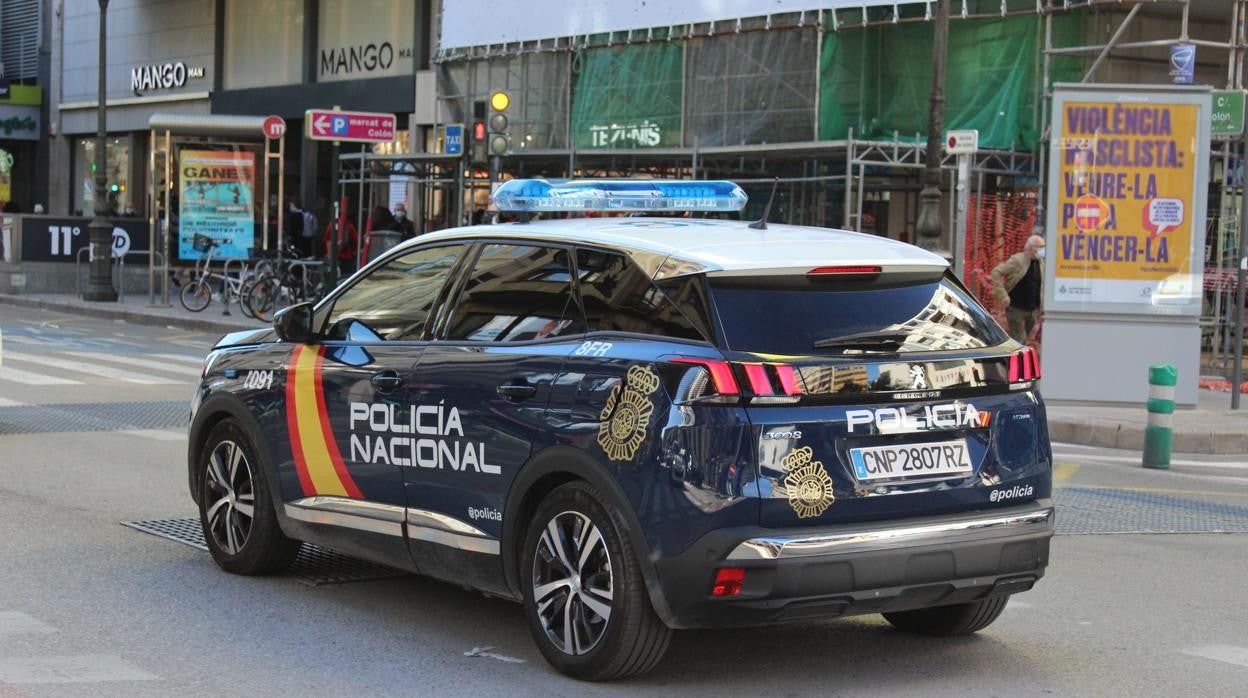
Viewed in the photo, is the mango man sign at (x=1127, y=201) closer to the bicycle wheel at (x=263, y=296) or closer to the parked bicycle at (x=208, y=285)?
the bicycle wheel at (x=263, y=296)

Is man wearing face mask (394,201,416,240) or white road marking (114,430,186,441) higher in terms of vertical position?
man wearing face mask (394,201,416,240)

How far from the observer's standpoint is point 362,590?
7402 millimetres

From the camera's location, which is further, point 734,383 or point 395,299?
point 395,299

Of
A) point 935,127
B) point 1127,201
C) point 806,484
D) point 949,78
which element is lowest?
point 806,484

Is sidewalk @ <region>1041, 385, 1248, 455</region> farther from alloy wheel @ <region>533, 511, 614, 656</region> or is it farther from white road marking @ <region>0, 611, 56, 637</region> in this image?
white road marking @ <region>0, 611, 56, 637</region>

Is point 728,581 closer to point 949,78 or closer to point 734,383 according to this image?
point 734,383

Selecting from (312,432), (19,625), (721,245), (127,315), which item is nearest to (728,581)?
(721,245)

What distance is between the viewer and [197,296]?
29.5 metres

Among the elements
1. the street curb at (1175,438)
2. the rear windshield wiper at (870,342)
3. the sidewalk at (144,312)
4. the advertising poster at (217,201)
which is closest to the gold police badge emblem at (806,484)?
the rear windshield wiper at (870,342)

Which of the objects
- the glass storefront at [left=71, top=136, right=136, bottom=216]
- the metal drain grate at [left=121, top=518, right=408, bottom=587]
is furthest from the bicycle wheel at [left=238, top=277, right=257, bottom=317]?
the metal drain grate at [left=121, top=518, right=408, bottom=587]

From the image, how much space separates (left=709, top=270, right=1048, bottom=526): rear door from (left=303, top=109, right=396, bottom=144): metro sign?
69.2ft

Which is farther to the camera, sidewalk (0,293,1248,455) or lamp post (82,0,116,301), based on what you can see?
lamp post (82,0,116,301)

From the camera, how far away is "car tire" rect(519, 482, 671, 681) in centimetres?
555

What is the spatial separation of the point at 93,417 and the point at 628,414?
958 centimetres
